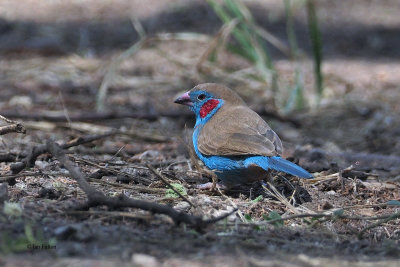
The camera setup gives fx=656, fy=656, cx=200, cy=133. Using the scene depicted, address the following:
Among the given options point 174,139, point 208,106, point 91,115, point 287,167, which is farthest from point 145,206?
point 91,115

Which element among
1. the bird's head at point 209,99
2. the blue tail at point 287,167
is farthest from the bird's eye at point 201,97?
the blue tail at point 287,167

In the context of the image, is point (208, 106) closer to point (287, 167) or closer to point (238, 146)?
point (238, 146)

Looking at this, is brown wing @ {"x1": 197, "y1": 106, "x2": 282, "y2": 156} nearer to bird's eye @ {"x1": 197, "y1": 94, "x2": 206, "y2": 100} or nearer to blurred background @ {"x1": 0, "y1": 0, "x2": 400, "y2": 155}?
bird's eye @ {"x1": 197, "y1": 94, "x2": 206, "y2": 100}

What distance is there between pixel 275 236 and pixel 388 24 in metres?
7.81

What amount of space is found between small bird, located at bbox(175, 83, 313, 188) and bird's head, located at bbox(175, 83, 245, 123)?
0.08 feet

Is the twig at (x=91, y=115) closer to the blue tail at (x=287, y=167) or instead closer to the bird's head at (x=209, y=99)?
the bird's head at (x=209, y=99)

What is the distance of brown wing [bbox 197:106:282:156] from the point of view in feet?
13.5

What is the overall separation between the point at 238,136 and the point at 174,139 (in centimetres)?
157

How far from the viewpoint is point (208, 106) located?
5.09 meters

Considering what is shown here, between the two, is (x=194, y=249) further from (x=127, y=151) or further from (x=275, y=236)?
(x=127, y=151)

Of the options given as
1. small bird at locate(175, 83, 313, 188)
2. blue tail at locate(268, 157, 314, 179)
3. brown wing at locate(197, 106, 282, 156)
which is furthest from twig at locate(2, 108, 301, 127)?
blue tail at locate(268, 157, 314, 179)

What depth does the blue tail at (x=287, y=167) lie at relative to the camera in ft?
12.6

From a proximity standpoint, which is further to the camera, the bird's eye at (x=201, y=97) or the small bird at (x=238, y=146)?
the bird's eye at (x=201, y=97)

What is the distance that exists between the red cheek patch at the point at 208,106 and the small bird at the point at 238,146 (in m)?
0.03
